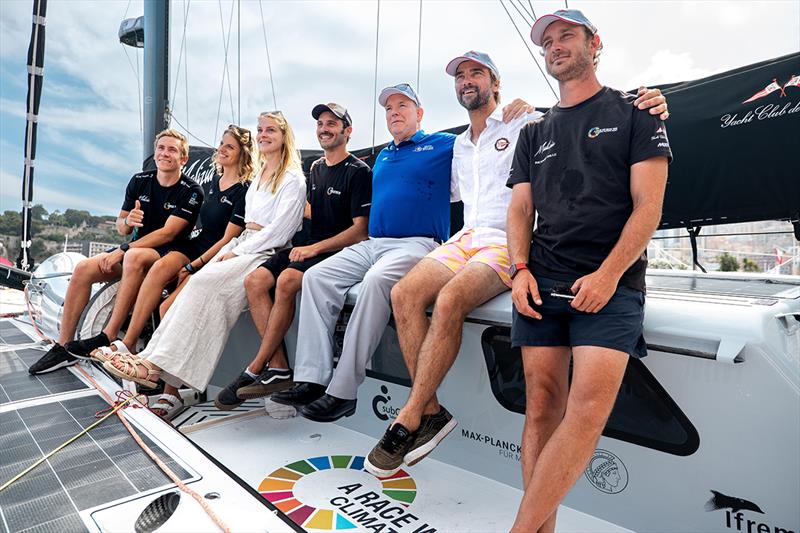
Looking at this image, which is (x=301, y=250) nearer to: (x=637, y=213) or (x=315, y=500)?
(x=315, y=500)

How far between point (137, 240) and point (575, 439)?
3.44 m

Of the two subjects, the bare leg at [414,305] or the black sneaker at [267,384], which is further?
the black sneaker at [267,384]

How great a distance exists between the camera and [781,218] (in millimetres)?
2027

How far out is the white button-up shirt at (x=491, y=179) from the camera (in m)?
2.27

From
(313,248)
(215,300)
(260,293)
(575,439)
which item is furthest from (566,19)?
(215,300)

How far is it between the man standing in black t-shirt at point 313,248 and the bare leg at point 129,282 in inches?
42.3

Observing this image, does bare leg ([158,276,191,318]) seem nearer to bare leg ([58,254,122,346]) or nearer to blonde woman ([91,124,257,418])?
blonde woman ([91,124,257,418])

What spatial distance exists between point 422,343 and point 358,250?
34.9 inches

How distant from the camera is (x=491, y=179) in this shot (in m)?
2.33

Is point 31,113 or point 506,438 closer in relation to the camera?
point 506,438

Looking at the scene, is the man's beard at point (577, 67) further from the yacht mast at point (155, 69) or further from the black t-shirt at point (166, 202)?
the yacht mast at point (155, 69)

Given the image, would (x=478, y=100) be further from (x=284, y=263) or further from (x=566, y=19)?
(x=284, y=263)

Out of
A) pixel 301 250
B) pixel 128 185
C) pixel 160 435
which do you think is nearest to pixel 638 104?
pixel 301 250

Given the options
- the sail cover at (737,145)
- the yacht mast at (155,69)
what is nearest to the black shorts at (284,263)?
the sail cover at (737,145)
